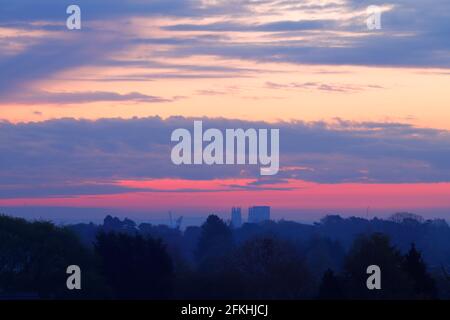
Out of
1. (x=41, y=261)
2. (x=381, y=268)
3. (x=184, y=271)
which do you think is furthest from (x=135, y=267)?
(x=381, y=268)

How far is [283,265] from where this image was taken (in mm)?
86812

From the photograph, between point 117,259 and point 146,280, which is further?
point 117,259

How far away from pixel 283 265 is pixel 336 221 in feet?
374

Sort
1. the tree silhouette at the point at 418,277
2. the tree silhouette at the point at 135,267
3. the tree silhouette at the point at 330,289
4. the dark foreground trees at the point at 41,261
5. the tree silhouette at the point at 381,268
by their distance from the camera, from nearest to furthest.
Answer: the tree silhouette at the point at 330,289, the tree silhouette at the point at 381,268, the tree silhouette at the point at 418,277, the tree silhouette at the point at 135,267, the dark foreground trees at the point at 41,261

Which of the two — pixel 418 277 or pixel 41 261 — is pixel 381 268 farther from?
pixel 41 261

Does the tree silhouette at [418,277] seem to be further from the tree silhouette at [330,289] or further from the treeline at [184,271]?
the tree silhouette at [330,289]

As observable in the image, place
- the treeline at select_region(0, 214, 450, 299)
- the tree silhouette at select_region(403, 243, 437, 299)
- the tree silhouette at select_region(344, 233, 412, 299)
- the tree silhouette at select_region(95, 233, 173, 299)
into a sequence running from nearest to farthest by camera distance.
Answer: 1. the tree silhouette at select_region(344, 233, 412, 299)
2. the tree silhouette at select_region(403, 243, 437, 299)
3. the treeline at select_region(0, 214, 450, 299)
4. the tree silhouette at select_region(95, 233, 173, 299)

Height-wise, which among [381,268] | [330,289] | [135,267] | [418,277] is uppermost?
[135,267]

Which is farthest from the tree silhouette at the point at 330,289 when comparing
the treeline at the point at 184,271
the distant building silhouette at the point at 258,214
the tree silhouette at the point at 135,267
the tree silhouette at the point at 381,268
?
the distant building silhouette at the point at 258,214

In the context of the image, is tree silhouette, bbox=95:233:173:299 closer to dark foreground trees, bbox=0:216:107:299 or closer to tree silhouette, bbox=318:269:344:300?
dark foreground trees, bbox=0:216:107:299

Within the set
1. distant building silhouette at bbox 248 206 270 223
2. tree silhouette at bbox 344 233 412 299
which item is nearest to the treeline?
tree silhouette at bbox 344 233 412 299
